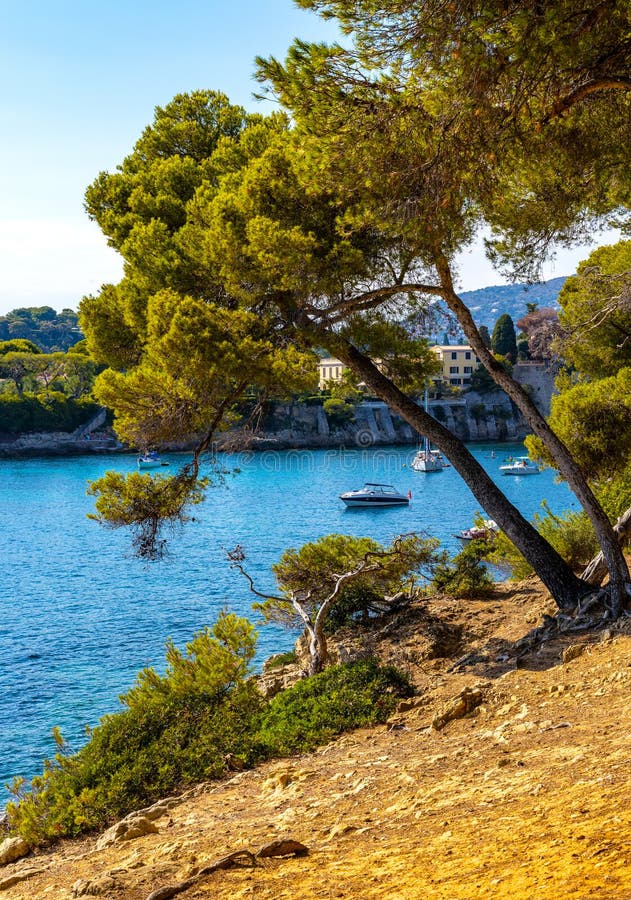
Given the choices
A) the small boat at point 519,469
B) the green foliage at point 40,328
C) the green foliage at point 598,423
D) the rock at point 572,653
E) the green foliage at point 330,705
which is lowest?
the small boat at point 519,469

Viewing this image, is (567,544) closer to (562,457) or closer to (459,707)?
(562,457)

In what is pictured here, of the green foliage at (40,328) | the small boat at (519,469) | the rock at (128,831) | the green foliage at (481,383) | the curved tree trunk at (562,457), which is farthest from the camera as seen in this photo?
the green foliage at (40,328)

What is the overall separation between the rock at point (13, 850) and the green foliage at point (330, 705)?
228cm

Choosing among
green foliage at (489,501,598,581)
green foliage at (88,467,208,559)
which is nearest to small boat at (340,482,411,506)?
green foliage at (489,501,598,581)

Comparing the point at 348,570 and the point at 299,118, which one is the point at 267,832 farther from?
the point at 348,570

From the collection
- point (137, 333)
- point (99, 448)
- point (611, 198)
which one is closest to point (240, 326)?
point (137, 333)

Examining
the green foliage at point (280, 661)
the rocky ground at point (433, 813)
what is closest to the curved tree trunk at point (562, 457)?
the rocky ground at point (433, 813)

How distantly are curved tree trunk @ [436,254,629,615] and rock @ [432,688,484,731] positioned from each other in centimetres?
250

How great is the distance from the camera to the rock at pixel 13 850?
667 cm

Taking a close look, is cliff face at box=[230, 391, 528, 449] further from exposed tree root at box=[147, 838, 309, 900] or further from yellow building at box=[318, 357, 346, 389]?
exposed tree root at box=[147, 838, 309, 900]

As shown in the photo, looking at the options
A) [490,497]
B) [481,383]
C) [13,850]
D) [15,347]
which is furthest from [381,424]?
[13,850]

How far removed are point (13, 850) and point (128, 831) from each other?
1.55m

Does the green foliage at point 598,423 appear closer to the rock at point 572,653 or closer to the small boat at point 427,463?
the rock at point 572,653

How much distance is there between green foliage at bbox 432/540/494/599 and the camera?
42.1 feet
